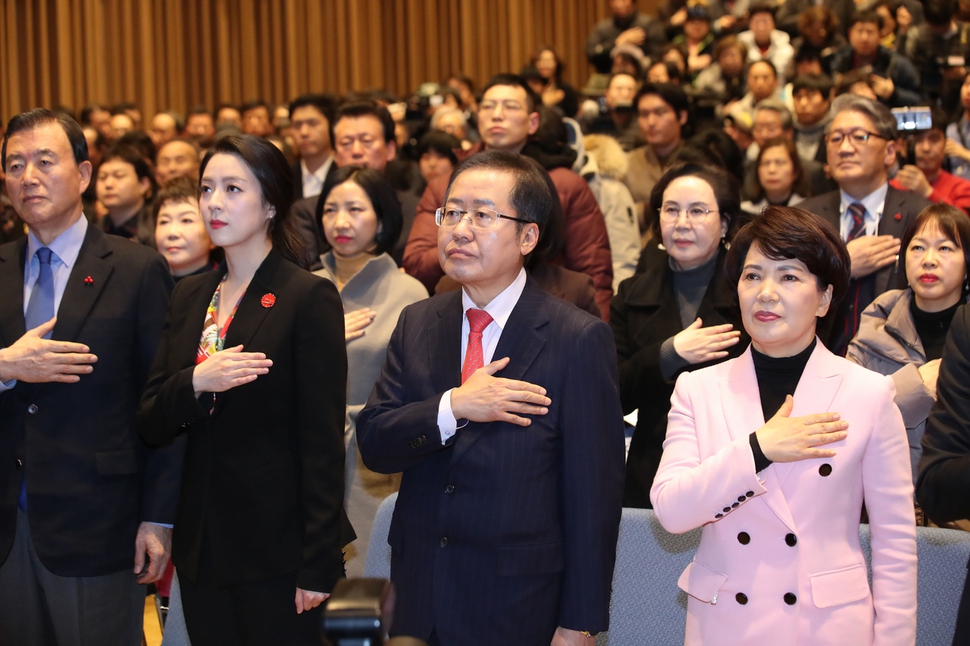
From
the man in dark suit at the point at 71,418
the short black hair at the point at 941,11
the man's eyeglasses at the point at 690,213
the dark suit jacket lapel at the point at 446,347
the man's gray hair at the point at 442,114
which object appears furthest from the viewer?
the short black hair at the point at 941,11

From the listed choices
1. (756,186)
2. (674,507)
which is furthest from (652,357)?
(756,186)

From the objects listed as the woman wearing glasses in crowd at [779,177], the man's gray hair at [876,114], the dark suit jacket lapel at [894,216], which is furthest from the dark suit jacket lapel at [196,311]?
the woman wearing glasses in crowd at [779,177]

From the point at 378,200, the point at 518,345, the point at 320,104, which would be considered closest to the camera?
the point at 518,345

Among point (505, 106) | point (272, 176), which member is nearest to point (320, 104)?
point (505, 106)

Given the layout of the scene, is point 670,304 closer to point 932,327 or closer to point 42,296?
point 932,327

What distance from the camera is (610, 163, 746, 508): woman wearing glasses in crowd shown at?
105 inches

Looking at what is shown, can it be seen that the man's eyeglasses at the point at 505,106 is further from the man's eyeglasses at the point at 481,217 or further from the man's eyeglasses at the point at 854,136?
the man's eyeglasses at the point at 481,217

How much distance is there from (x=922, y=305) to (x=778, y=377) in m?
1.03

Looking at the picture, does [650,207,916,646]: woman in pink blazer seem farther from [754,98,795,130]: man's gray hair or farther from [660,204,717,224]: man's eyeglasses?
[754,98,795,130]: man's gray hair

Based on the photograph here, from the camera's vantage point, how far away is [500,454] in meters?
1.92

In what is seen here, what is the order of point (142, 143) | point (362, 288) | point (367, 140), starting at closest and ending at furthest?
point (362, 288) → point (367, 140) → point (142, 143)

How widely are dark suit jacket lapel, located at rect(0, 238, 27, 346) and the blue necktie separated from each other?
22 mm

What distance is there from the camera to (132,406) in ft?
8.35

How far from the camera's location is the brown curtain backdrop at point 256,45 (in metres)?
10.6
